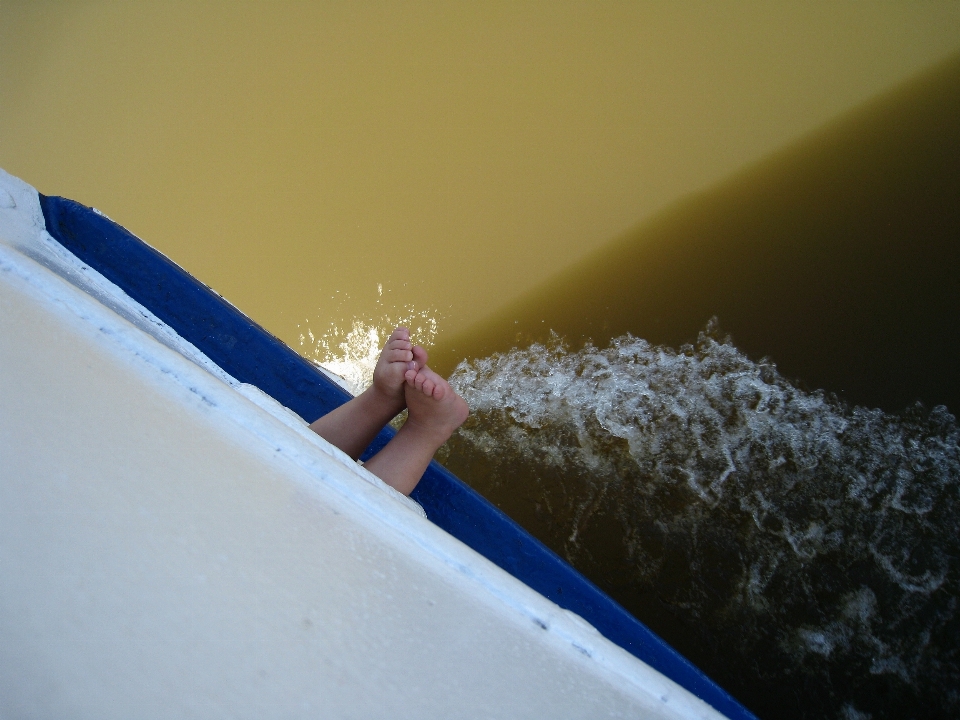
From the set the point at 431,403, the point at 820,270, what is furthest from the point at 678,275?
the point at 431,403

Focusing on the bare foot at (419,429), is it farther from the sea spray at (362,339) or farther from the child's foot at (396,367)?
the sea spray at (362,339)

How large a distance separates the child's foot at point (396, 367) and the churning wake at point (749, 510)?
47cm

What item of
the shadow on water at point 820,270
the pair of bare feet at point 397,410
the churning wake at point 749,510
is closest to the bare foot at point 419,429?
the pair of bare feet at point 397,410

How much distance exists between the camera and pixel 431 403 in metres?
0.86

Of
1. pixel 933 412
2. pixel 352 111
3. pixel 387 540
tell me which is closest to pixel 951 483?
pixel 933 412

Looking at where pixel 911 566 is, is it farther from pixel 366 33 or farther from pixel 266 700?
pixel 366 33

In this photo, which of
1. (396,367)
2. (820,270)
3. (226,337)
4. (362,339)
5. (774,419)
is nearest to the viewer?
(396,367)

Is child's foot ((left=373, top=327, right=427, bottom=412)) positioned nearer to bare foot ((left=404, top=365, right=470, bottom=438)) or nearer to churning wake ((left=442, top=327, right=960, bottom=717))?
bare foot ((left=404, top=365, right=470, bottom=438))

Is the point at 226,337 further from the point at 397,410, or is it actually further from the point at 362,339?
the point at 362,339

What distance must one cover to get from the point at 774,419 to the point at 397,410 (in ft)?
2.42

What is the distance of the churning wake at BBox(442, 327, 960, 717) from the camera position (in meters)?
0.93

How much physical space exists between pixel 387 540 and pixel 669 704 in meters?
0.24

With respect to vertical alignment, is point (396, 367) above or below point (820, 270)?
below

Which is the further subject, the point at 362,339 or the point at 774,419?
the point at 362,339
